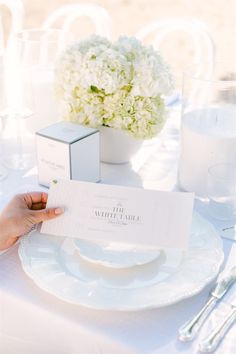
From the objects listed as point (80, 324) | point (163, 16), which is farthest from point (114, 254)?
point (163, 16)

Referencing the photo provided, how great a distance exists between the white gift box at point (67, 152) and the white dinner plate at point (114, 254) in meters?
0.25

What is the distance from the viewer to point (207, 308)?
0.79m

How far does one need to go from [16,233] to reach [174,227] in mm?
283

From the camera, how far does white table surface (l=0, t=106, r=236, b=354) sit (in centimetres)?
75

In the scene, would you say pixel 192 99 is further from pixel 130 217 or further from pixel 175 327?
pixel 175 327

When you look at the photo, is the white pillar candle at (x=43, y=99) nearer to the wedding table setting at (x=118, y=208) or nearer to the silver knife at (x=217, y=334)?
the wedding table setting at (x=118, y=208)

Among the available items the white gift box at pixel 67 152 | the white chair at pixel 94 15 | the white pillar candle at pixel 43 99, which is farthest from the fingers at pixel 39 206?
the white chair at pixel 94 15

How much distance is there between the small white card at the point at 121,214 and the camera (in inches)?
35.0

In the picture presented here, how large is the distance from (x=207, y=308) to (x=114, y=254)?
19 cm

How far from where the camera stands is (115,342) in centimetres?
75

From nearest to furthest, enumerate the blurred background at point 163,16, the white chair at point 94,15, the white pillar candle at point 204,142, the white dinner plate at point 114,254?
the white dinner plate at point 114,254 < the white pillar candle at point 204,142 < the white chair at point 94,15 < the blurred background at point 163,16

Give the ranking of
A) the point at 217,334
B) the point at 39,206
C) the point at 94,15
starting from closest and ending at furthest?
the point at 217,334 < the point at 39,206 < the point at 94,15

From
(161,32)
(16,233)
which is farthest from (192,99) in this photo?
A: (161,32)

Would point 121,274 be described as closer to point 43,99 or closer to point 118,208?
point 118,208
